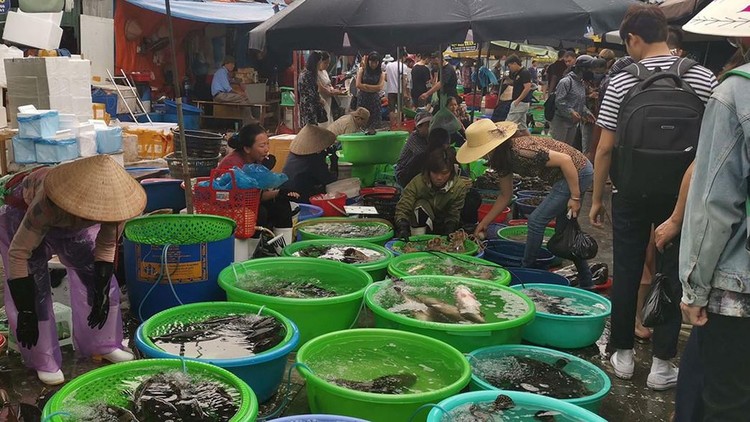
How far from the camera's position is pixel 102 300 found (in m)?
3.48

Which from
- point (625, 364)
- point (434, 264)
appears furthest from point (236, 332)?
point (625, 364)

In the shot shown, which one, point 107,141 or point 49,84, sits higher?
point 49,84

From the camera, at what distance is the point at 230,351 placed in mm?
3244

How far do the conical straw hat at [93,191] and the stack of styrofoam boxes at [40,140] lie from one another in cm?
516

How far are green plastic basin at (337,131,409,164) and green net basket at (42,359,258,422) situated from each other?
5.30 metres

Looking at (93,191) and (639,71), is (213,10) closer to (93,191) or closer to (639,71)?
(93,191)

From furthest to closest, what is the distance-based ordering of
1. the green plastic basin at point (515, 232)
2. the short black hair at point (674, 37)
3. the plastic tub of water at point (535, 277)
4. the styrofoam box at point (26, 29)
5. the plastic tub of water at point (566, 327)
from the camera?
the styrofoam box at point (26, 29)
the green plastic basin at point (515, 232)
the short black hair at point (674, 37)
the plastic tub of water at point (535, 277)
the plastic tub of water at point (566, 327)

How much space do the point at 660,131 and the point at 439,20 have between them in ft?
7.50

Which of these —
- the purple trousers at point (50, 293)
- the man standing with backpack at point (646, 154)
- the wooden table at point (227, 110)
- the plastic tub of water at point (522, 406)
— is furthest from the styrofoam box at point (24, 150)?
the plastic tub of water at point (522, 406)

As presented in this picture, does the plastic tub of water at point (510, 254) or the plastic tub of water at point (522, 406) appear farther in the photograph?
the plastic tub of water at point (510, 254)

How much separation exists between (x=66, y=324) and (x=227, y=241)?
117cm

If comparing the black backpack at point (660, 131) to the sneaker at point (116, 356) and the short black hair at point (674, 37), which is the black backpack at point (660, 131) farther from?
the sneaker at point (116, 356)

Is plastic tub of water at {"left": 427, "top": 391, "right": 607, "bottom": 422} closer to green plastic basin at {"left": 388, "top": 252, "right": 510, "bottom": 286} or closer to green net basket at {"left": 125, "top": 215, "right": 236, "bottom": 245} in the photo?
green plastic basin at {"left": 388, "top": 252, "right": 510, "bottom": 286}

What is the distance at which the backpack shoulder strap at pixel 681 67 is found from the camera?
3469 mm
